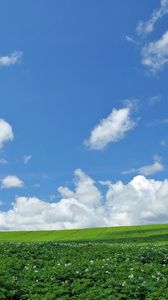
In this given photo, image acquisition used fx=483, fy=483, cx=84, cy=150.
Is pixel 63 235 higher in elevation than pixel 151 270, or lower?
higher

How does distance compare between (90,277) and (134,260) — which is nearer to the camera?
(90,277)

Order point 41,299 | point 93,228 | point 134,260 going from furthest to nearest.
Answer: point 93,228
point 134,260
point 41,299

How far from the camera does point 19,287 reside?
18469mm

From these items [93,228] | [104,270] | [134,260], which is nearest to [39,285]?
[104,270]

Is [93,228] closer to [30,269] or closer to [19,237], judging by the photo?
[19,237]

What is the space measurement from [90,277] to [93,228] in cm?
7548

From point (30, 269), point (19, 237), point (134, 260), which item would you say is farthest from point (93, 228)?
point (30, 269)

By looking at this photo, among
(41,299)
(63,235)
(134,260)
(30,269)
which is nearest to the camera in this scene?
(41,299)

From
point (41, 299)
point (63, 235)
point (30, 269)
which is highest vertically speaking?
point (63, 235)

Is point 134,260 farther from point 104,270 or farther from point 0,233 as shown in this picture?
point 0,233

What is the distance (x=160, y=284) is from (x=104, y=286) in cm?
217

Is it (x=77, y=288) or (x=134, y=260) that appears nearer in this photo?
(x=77, y=288)

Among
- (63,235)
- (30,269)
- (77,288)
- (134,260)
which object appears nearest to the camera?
(77,288)

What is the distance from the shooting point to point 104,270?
68.3ft
